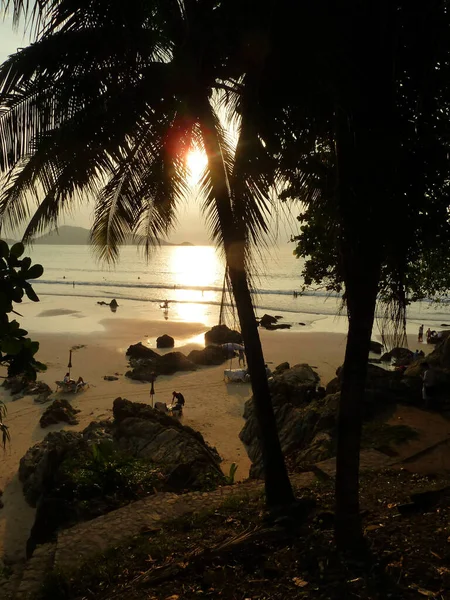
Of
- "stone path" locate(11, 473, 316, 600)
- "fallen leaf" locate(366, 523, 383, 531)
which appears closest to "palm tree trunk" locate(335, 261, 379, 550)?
"fallen leaf" locate(366, 523, 383, 531)

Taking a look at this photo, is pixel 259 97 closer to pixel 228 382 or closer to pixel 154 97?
pixel 154 97

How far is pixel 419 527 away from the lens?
4.66m

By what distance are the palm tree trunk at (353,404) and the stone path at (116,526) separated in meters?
2.43

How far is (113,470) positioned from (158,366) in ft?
42.0

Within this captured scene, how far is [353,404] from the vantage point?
405 centimetres

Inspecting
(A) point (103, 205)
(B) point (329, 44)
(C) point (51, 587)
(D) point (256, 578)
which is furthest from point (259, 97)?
(C) point (51, 587)

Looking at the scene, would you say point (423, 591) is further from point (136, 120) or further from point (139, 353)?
point (139, 353)

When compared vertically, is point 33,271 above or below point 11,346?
above

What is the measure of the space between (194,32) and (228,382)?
15955mm

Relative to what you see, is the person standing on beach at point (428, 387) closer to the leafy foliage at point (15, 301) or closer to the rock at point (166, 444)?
the rock at point (166, 444)

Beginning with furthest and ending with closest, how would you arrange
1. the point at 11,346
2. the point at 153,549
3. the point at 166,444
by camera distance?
the point at 166,444 < the point at 153,549 < the point at 11,346

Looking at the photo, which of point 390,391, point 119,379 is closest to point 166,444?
point 390,391

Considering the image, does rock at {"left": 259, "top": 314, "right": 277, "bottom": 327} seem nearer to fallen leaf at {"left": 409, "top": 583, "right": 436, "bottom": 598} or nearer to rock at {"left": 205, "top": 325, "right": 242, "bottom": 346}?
rock at {"left": 205, "top": 325, "right": 242, "bottom": 346}

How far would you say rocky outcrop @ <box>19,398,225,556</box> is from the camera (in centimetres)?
745
